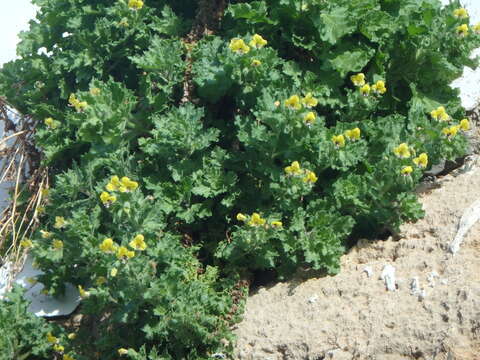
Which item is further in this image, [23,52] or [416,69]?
[23,52]

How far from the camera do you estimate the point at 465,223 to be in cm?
419

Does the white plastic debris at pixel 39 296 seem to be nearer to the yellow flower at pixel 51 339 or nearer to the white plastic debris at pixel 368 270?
the yellow flower at pixel 51 339

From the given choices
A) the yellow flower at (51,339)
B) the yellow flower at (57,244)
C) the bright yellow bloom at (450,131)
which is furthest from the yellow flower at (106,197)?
the bright yellow bloom at (450,131)

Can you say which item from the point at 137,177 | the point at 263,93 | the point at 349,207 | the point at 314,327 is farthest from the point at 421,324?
the point at 137,177

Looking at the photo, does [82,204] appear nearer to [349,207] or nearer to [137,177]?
[137,177]

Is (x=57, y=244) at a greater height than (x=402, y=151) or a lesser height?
lesser

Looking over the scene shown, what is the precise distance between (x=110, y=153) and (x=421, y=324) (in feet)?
6.97

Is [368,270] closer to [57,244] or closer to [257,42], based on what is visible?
[257,42]

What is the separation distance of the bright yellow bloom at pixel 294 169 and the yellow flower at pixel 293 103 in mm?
317

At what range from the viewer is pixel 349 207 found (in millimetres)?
4500

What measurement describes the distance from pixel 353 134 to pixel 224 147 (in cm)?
96

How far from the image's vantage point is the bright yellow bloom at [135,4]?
4844 mm

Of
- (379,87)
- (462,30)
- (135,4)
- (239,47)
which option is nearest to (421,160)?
(379,87)

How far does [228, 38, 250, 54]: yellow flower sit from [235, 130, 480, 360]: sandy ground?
1392mm
